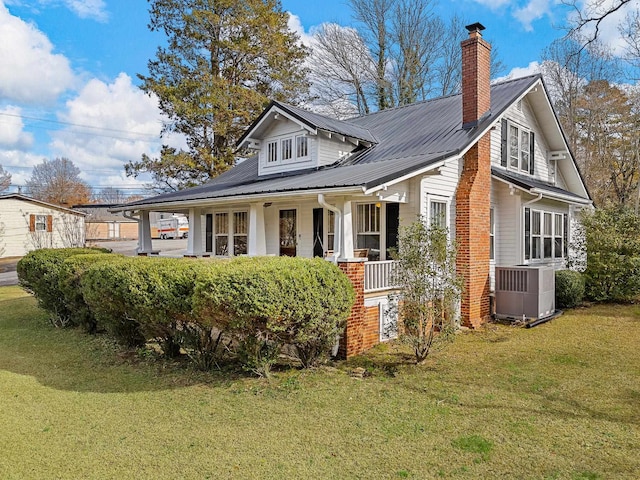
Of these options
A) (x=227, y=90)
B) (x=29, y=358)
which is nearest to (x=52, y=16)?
(x=227, y=90)

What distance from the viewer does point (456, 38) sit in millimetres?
29281

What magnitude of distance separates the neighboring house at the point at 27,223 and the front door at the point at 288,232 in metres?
22.9

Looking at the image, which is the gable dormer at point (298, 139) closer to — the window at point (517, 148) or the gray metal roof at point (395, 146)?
the gray metal roof at point (395, 146)

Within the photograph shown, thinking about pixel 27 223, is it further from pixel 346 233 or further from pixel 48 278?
pixel 346 233

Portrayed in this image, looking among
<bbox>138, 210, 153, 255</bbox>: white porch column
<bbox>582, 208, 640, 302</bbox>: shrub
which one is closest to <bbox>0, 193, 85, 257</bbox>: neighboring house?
<bbox>138, 210, 153, 255</bbox>: white porch column

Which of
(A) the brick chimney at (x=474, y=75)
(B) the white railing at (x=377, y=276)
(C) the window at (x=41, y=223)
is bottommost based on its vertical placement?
(B) the white railing at (x=377, y=276)

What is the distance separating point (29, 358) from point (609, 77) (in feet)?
97.9

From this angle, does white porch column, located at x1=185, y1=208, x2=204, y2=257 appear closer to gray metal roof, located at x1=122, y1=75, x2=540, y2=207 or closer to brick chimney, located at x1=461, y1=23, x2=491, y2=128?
gray metal roof, located at x1=122, y1=75, x2=540, y2=207

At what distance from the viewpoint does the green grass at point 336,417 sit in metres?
4.20

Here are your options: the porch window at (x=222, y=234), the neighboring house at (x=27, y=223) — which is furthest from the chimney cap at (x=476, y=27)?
the neighboring house at (x=27, y=223)

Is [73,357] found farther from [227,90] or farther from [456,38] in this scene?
[456,38]

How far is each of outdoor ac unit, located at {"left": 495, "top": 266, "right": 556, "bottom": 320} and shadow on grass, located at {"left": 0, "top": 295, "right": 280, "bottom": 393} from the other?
725 cm

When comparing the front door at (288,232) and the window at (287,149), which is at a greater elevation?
the window at (287,149)

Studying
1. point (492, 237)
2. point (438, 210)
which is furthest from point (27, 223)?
point (492, 237)
